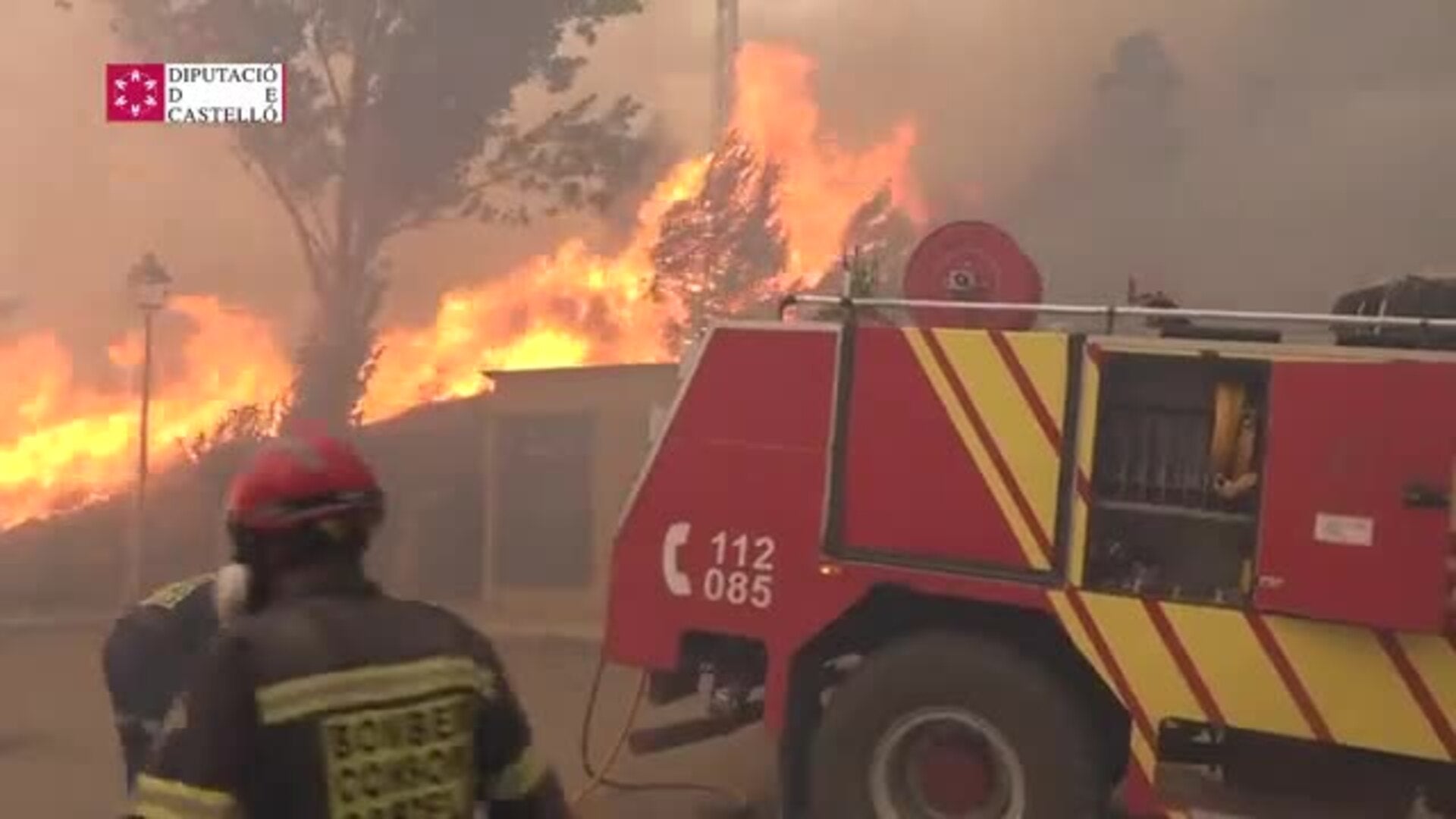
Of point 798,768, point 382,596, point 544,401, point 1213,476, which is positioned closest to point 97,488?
Answer: point 544,401

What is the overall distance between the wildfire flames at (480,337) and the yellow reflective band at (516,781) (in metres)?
13.4

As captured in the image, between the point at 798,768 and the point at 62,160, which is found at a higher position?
the point at 62,160

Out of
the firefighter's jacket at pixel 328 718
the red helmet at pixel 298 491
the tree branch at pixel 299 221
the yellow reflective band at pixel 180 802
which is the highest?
the tree branch at pixel 299 221

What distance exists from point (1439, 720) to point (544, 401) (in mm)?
9319

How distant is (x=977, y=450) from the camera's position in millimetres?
5184

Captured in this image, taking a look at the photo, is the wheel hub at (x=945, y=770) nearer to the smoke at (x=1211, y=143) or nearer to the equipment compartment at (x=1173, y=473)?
the equipment compartment at (x=1173, y=473)

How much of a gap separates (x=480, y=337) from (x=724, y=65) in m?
3.53

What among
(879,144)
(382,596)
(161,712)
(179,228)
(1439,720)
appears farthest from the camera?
(179,228)

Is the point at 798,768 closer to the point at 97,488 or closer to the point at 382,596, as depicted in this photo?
the point at 382,596

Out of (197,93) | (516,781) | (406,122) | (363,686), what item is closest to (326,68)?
(406,122)

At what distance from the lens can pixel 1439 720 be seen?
4.58 metres

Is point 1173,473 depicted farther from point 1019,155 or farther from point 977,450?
point 1019,155

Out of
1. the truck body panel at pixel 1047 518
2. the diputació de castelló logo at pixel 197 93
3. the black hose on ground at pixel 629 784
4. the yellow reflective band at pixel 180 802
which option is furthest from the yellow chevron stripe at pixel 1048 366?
the diputació de castelló logo at pixel 197 93

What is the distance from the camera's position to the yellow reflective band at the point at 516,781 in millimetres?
2330
